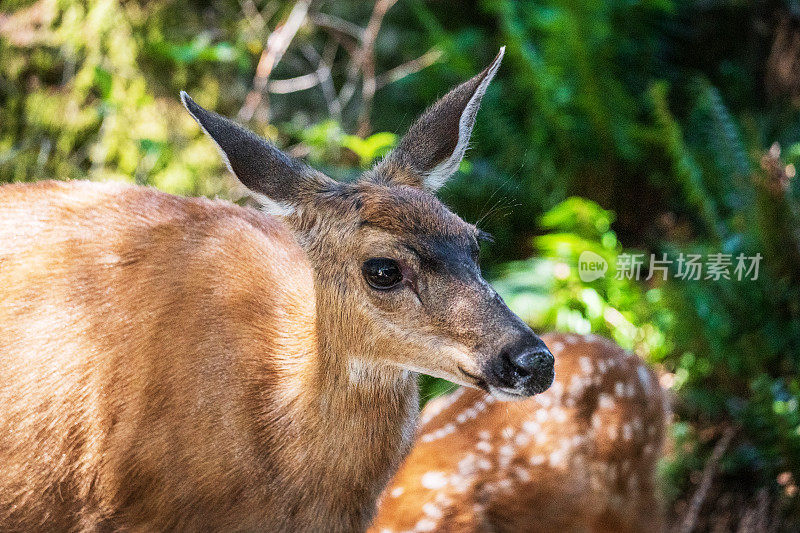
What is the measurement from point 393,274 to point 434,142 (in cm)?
61

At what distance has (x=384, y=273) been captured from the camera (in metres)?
2.39

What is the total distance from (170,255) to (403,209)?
2.83 ft

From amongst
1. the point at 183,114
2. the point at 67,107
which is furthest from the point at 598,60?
the point at 67,107

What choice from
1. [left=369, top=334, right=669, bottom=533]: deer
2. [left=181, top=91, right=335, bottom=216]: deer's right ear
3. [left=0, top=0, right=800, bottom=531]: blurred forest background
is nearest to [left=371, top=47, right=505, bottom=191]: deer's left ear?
[left=181, top=91, right=335, bottom=216]: deer's right ear

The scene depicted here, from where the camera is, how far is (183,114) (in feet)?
19.6

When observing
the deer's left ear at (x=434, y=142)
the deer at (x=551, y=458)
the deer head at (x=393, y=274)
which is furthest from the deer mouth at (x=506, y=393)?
the deer at (x=551, y=458)

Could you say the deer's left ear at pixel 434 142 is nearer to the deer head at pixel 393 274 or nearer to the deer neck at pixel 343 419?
the deer head at pixel 393 274

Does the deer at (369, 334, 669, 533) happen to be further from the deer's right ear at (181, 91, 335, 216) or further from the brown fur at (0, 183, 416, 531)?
the deer's right ear at (181, 91, 335, 216)

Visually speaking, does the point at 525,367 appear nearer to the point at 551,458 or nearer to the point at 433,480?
the point at 433,480

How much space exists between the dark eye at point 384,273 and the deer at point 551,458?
1.51 m

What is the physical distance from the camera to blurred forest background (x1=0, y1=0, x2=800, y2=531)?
16.2 ft

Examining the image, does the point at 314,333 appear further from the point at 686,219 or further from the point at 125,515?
the point at 686,219

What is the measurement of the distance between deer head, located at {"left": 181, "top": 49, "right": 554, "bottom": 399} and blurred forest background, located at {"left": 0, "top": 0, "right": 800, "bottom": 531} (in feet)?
4.30

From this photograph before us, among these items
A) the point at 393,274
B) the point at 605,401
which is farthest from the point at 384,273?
the point at 605,401
